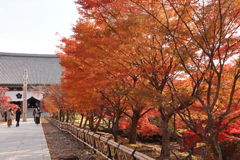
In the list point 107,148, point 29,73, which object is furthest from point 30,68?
point 107,148

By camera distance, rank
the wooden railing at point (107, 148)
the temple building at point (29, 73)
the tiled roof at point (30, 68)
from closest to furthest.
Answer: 1. the wooden railing at point (107, 148)
2. the temple building at point (29, 73)
3. the tiled roof at point (30, 68)

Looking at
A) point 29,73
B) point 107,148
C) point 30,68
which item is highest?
point 30,68

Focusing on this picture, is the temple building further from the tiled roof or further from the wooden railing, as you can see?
the wooden railing

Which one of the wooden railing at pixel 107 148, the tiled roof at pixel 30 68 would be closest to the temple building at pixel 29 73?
the tiled roof at pixel 30 68

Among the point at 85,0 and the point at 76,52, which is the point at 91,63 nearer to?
the point at 76,52

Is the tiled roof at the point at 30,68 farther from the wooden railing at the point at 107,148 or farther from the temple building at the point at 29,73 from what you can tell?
the wooden railing at the point at 107,148

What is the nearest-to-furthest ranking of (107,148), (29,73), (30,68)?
(107,148), (29,73), (30,68)

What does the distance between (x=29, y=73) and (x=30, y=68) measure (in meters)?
2.05

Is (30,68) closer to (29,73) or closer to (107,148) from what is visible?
(29,73)

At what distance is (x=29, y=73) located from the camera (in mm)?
46688

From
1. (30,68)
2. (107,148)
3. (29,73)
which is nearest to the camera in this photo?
(107,148)

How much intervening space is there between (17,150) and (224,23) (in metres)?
8.42

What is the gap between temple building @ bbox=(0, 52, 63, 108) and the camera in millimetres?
42062

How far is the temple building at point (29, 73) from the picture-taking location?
4206cm
